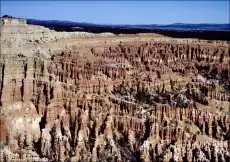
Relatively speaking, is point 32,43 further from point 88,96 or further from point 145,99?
point 145,99

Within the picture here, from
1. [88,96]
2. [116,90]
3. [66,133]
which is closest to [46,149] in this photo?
[66,133]

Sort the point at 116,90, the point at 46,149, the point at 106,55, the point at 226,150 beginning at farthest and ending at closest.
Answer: the point at 106,55
the point at 116,90
the point at 226,150
the point at 46,149

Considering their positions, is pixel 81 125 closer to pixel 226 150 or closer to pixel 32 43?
pixel 32 43

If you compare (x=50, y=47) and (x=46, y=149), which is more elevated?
(x=50, y=47)

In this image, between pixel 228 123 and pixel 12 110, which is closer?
pixel 12 110

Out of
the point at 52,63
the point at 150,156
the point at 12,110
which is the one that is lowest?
the point at 150,156

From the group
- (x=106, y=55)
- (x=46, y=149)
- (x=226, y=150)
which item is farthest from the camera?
(x=106, y=55)
